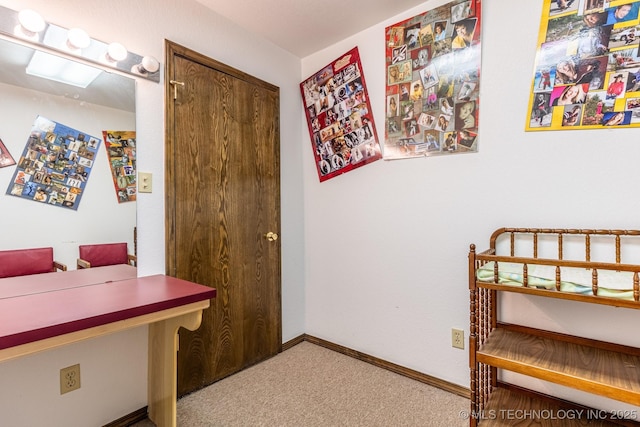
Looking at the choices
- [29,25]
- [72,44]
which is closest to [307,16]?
[72,44]

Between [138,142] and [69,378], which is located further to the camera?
[138,142]

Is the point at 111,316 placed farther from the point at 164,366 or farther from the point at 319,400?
the point at 319,400

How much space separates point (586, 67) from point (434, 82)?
2.21 ft

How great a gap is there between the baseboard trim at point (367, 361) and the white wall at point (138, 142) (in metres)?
0.04

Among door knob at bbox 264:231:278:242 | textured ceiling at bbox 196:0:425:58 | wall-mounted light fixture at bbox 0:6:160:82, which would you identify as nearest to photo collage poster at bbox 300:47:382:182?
textured ceiling at bbox 196:0:425:58

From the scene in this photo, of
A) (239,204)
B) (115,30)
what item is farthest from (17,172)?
(239,204)

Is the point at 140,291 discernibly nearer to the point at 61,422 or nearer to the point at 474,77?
the point at 61,422

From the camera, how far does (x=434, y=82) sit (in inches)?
70.7

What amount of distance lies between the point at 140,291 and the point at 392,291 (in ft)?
4.69

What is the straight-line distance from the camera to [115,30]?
1531mm

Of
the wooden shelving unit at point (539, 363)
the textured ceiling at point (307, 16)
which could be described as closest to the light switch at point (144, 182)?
the textured ceiling at point (307, 16)

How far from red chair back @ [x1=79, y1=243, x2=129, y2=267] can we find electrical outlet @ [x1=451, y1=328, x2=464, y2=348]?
181cm

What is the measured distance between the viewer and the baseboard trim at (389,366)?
1.78 m

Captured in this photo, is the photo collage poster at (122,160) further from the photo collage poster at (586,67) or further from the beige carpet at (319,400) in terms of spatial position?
the photo collage poster at (586,67)
